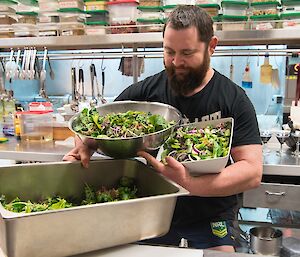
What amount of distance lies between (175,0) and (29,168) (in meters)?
1.42

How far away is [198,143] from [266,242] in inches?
47.8

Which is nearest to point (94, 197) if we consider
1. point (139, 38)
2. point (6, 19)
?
point (139, 38)

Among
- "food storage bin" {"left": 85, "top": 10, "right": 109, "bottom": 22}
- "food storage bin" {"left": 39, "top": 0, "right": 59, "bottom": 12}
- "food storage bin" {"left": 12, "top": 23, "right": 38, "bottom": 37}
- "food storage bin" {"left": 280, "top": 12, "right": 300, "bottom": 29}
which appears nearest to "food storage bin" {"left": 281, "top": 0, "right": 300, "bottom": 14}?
"food storage bin" {"left": 280, "top": 12, "right": 300, "bottom": 29}

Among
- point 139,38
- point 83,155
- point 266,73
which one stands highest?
point 139,38

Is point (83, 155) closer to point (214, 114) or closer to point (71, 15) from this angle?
point (214, 114)

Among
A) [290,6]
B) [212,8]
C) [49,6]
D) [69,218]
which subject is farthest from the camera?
[49,6]

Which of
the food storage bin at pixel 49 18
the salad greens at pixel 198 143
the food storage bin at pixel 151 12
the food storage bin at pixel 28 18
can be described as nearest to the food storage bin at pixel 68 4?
the food storage bin at pixel 49 18

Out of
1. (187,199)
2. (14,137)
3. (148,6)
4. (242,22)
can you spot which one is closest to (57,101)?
(14,137)

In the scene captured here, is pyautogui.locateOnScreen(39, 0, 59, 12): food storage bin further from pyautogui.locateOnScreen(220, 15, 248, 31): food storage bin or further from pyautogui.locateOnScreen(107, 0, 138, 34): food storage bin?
pyautogui.locateOnScreen(220, 15, 248, 31): food storage bin

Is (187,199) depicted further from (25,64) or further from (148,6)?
(25,64)

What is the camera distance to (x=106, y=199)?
1.06 metres

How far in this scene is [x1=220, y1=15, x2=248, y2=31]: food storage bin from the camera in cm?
207

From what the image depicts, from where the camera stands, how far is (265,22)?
2.03 metres

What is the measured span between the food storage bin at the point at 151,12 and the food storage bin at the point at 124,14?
2.0 inches
